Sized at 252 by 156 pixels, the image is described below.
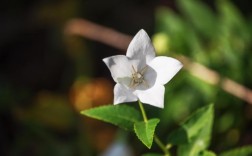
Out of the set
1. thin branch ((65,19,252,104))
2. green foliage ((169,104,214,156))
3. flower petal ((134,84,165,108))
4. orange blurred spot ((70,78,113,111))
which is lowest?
orange blurred spot ((70,78,113,111))

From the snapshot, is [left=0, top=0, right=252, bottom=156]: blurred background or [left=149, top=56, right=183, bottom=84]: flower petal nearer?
[left=149, top=56, right=183, bottom=84]: flower petal

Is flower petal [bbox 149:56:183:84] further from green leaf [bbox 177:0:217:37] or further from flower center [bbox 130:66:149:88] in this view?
green leaf [bbox 177:0:217:37]

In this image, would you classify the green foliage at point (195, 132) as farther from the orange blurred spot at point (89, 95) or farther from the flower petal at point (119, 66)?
the orange blurred spot at point (89, 95)

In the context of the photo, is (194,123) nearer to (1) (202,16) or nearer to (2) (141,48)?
(2) (141,48)

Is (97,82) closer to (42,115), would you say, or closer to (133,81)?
(42,115)

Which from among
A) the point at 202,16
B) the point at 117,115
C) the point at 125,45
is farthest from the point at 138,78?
the point at 125,45

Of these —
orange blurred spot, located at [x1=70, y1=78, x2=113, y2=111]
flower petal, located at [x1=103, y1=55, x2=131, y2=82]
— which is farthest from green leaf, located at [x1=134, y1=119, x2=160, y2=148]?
orange blurred spot, located at [x1=70, y1=78, x2=113, y2=111]

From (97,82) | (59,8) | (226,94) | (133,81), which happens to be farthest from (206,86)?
(59,8)

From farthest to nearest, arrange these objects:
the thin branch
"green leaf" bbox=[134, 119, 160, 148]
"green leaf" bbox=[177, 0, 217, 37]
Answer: "green leaf" bbox=[177, 0, 217, 37] < the thin branch < "green leaf" bbox=[134, 119, 160, 148]
